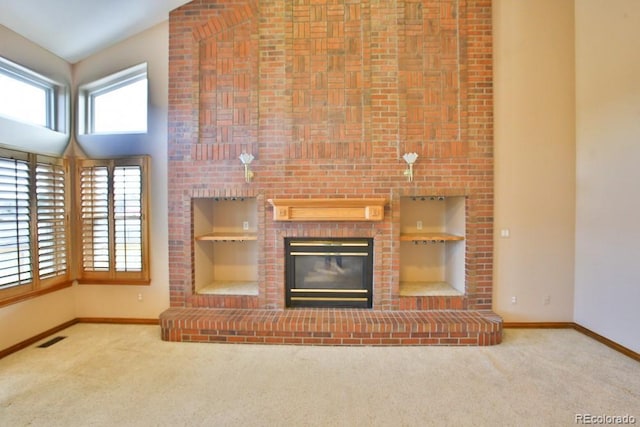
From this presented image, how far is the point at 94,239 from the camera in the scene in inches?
136

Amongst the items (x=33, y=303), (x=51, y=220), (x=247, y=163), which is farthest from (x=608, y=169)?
(x=33, y=303)

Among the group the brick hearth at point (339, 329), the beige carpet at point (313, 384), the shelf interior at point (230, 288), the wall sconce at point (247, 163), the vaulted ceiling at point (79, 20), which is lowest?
the beige carpet at point (313, 384)

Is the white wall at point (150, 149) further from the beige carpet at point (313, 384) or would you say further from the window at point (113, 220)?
the beige carpet at point (313, 384)

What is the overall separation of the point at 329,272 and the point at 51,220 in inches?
131

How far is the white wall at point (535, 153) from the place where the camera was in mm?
3262

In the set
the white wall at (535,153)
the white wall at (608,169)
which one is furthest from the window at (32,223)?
the white wall at (608,169)

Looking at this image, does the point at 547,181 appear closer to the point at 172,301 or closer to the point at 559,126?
the point at 559,126

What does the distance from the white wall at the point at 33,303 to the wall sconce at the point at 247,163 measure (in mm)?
2316

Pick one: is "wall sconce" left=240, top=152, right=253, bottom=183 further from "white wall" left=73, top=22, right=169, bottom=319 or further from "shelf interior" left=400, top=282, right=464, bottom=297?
"shelf interior" left=400, top=282, right=464, bottom=297

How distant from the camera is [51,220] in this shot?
318 centimetres

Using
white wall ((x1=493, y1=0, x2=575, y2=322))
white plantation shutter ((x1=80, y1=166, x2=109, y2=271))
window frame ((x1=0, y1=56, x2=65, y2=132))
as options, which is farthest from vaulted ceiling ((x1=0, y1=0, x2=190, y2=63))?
white wall ((x1=493, y1=0, x2=575, y2=322))

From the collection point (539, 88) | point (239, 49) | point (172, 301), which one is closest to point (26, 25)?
point (239, 49)

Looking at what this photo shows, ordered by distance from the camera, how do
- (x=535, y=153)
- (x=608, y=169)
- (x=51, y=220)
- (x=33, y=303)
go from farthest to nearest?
(x=535, y=153) → (x=51, y=220) → (x=33, y=303) → (x=608, y=169)

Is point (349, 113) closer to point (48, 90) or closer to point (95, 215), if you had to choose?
point (95, 215)
